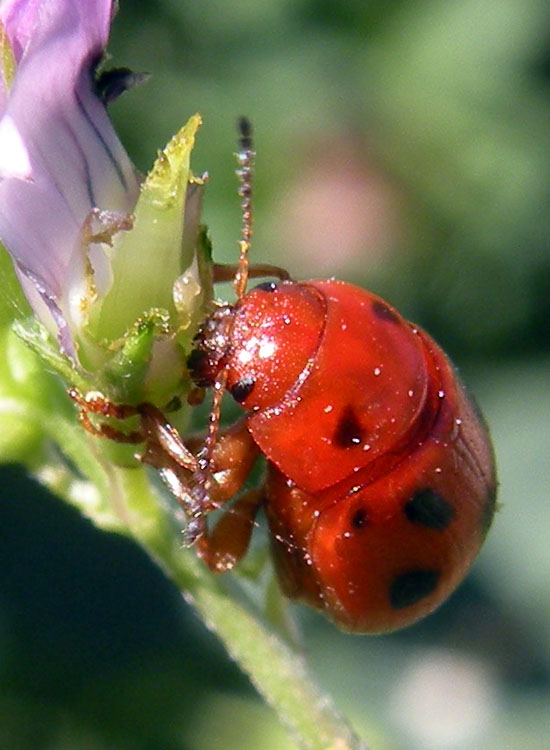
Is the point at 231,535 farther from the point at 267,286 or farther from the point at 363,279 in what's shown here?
the point at 363,279

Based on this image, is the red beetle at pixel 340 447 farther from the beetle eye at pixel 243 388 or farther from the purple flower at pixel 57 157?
the purple flower at pixel 57 157

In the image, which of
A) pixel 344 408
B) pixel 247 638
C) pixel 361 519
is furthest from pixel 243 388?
pixel 247 638

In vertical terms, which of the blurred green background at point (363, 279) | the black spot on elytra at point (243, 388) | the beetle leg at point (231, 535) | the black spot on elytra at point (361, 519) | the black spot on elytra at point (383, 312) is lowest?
the blurred green background at point (363, 279)

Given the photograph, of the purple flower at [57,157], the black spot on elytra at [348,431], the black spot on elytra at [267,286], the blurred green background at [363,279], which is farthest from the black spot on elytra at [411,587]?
the blurred green background at [363,279]

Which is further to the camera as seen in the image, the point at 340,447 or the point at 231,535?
the point at 231,535

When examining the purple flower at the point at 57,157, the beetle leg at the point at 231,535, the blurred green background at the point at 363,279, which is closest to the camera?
the purple flower at the point at 57,157

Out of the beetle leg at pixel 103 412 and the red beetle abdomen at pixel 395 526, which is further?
the red beetle abdomen at pixel 395 526

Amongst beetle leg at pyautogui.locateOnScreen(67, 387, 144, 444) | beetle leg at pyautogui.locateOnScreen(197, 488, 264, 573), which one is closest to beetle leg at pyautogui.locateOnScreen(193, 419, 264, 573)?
beetle leg at pyautogui.locateOnScreen(197, 488, 264, 573)

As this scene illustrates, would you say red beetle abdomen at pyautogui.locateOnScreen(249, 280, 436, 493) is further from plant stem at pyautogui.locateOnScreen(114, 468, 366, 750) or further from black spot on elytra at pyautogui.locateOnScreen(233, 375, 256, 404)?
plant stem at pyautogui.locateOnScreen(114, 468, 366, 750)
